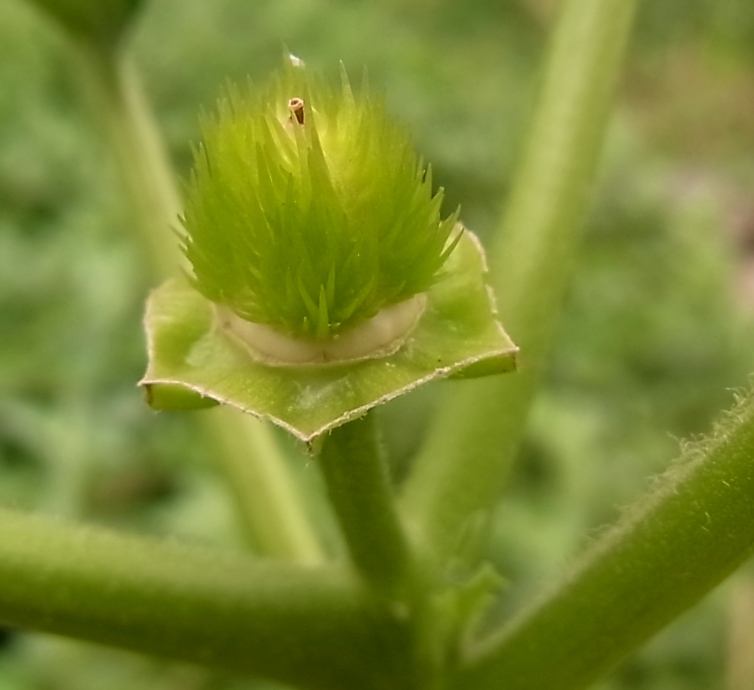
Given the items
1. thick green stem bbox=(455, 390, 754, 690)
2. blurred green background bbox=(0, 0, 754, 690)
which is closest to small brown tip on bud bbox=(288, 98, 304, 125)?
thick green stem bbox=(455, 390, 754, 690)

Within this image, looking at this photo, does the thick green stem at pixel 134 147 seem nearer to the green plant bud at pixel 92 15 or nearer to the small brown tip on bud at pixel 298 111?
the green plant bud at pixel 92 15

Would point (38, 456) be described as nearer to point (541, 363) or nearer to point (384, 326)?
point (541, 363)

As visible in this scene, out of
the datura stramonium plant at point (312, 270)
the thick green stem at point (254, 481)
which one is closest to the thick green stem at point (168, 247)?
the thick green stem at point (254, 481)

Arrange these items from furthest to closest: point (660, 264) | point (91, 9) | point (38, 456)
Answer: point (660, 264)
point (38, 456)
point (91, 9)

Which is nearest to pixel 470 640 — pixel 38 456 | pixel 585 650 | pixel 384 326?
pixel 585 650

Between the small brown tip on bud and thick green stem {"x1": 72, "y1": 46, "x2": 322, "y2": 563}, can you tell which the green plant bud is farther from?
the small brown tip on bud

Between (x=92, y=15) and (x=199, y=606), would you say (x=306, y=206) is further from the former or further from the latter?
(x=92, y=15)
